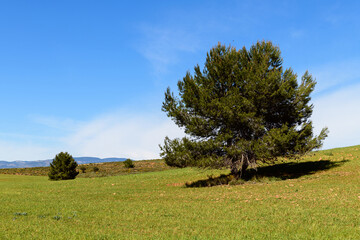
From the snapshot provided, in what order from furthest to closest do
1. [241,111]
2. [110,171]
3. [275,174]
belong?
1. [110,171]
2. [275,174]
3. [241,111]

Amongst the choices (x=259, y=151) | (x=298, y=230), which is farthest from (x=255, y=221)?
(x=259, y=151)

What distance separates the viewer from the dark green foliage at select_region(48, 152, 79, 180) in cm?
4997

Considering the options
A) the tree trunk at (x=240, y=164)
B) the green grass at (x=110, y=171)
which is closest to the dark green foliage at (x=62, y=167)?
the green grass at (x=110, y=171)

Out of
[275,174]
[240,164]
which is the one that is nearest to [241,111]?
[240,164]

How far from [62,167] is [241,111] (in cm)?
3783

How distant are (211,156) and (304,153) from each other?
8604 mm

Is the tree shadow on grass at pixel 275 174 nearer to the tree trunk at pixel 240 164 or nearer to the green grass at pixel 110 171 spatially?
the tree trunk at pixel 240 164

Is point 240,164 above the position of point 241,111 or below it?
below

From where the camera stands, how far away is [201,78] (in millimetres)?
27750

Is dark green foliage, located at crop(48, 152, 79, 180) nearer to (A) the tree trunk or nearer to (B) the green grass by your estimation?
(B) the green grass

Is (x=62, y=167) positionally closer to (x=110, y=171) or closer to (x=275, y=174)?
(x=110, y=171)

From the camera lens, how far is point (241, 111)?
1009 inches

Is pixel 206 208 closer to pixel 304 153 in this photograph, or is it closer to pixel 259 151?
pixel 259 151

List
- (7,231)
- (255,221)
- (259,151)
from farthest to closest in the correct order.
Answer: (259,151), (255,221), (7,231)
